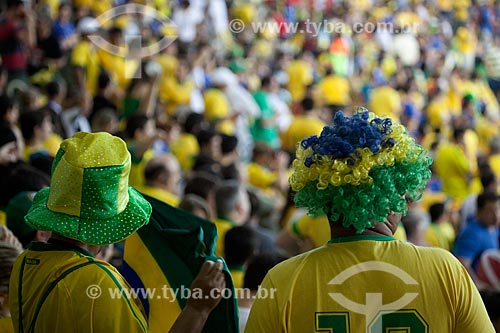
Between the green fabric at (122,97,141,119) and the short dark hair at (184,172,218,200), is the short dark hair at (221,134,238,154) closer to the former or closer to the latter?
the green fabric at (122,97,141,119)

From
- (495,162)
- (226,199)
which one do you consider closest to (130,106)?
(495,162)

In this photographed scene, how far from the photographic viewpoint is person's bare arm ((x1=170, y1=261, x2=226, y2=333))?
2.50 meters

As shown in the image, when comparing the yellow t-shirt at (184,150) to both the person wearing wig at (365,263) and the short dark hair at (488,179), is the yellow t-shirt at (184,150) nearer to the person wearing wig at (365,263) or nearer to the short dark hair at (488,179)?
the short dark hair at (488,179)

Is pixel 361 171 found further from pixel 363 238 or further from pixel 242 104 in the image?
pixel 242 104

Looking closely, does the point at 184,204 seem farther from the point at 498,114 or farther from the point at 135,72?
the point at 498,114

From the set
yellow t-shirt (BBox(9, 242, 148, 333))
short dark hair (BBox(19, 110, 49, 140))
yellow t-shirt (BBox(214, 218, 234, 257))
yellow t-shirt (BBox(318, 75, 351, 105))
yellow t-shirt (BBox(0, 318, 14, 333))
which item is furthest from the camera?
yellow t-shirt (BBox(318, 75, 351, 105))

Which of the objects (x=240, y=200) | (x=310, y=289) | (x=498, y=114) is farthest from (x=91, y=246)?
(x=498, y=114)

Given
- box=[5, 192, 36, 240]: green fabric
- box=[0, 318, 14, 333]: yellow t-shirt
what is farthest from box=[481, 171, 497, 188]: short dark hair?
box=[0, 318, 14, 333]: yellow t-shirt

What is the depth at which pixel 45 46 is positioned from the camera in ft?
35.4

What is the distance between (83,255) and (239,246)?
1.84 meters

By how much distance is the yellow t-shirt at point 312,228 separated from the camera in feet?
15.2

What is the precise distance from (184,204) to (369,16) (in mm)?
18035

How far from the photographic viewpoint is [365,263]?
2.49 metres

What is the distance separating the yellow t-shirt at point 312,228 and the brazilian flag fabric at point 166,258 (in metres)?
1.60
